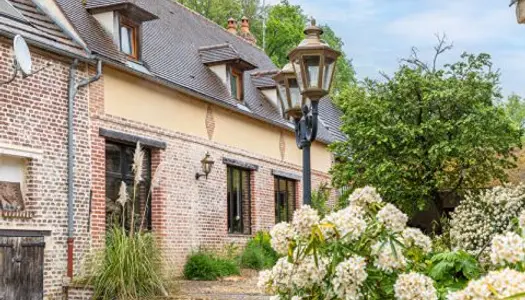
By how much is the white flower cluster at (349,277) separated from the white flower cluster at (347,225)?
0.50 feet

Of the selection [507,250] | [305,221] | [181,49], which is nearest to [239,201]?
[181,49]

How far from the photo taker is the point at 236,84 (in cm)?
2009

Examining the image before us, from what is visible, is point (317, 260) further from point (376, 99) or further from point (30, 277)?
point (376, 99)

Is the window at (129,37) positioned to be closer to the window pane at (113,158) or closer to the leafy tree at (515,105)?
the window pane at (113,158)

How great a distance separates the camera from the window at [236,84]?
65.0 feet

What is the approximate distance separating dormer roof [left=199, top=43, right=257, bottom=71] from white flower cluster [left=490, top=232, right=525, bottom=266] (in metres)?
16.9

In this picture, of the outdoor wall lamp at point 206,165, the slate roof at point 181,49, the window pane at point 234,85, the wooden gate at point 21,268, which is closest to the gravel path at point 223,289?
the wooden gate at point 21,268

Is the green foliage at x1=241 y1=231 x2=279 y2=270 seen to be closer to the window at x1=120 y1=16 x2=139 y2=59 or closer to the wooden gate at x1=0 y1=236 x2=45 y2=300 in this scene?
the window at x1=120 y1=16 x2=139 y2=59

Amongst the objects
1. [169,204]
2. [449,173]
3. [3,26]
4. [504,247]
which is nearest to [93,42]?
[3,26]

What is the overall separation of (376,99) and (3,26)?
10.1 m

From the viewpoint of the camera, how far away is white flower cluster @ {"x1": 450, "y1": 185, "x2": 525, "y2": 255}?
42.2 ft

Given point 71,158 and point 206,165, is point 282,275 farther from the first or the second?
point 206,165

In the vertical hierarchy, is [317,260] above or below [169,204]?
below

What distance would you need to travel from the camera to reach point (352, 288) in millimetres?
3461
